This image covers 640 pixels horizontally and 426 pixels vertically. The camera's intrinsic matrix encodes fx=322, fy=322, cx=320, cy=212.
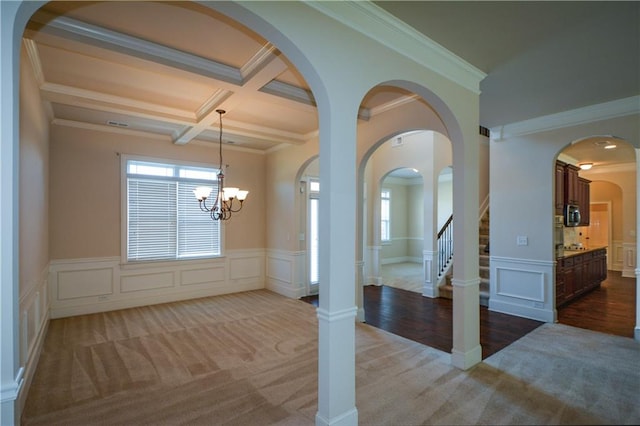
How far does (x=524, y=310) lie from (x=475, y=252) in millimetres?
2370

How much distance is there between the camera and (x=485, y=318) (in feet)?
15.8

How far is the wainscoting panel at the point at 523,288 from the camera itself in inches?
185

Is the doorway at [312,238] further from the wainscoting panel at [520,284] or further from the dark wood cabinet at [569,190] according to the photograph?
the dark wood cabinet at [569,190]

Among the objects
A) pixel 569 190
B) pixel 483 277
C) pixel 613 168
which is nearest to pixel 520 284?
pixel 483 277

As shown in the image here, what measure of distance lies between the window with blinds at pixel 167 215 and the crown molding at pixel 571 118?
207 inches

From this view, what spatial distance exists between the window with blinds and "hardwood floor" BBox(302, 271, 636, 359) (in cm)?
240

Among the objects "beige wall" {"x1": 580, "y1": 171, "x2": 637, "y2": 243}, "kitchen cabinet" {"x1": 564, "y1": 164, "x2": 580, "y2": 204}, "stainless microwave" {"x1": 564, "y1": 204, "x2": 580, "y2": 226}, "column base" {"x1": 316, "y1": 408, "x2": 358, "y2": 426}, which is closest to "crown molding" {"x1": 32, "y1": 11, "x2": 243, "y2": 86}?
"column base" {"x1": 316, "y1": 408, "x2": 358, "y2": 426}

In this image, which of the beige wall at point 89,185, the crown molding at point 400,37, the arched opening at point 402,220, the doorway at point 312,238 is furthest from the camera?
the arched opening at point 402,220

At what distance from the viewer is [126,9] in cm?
231

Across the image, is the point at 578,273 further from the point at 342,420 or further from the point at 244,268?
the point at 244,268

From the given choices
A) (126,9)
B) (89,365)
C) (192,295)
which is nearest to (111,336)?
(89,365)

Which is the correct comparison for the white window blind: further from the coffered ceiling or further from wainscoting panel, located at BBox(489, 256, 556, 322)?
the coffered ceiling

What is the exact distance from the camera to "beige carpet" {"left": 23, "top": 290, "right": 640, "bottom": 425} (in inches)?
97.3

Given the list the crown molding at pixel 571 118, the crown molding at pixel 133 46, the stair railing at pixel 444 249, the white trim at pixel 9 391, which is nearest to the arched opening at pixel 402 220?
the stair railing at pixel 444 249
